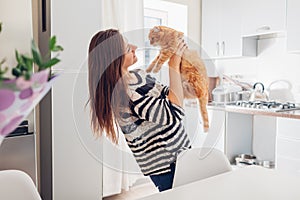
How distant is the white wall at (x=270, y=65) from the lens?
2.99 m

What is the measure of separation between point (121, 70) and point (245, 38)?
2.21 m

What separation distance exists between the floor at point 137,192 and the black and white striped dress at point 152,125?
1.21 metres

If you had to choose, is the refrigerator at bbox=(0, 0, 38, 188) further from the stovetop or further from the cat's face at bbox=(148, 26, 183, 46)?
the stovetop

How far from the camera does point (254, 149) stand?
3.45m

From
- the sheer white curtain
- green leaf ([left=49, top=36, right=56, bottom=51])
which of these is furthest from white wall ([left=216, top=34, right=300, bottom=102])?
green leaf ([left=49, top=36, right=56, bottom=51])

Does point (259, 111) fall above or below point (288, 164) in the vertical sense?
above

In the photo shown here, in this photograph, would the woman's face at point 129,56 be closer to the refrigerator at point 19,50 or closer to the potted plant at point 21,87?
the refrigerator at point 19,50

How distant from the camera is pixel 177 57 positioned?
1.43 metres

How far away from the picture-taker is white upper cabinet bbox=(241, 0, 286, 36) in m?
2.83

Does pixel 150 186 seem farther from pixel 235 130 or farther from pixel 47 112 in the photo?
pixel 47 112

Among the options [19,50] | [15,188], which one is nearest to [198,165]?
[15,188]

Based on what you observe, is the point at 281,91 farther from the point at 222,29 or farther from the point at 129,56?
the point at 129,56

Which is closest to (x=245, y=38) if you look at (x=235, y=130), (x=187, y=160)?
(x=235, y=130)

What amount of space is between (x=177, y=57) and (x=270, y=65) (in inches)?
83.3
